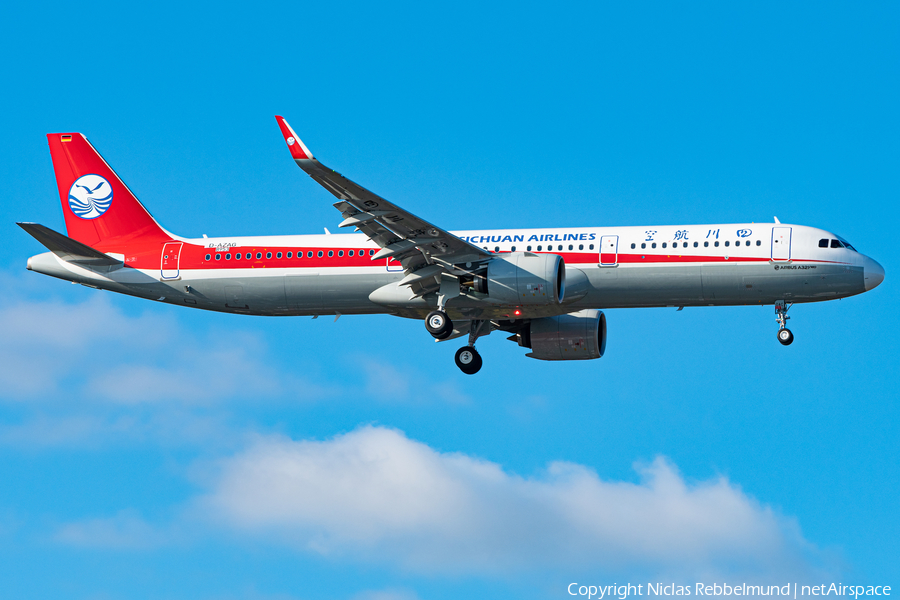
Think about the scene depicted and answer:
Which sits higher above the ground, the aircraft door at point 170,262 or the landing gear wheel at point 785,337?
the aircraft door at point 170,262

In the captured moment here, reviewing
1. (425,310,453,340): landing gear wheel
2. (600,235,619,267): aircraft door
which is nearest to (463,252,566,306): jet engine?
(600,235,619,267): aircraft door

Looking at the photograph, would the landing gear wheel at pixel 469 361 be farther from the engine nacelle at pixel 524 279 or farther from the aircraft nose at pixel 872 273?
the aircraft nose at pixel 872 273

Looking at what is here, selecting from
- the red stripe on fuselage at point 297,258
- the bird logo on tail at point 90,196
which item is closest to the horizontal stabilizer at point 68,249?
the red stripe on fuselage at point 297,258

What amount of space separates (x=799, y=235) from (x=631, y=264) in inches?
245

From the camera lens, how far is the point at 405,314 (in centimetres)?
4578

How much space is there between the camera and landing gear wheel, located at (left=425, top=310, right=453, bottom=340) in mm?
43344

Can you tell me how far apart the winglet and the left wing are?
139 centimetres

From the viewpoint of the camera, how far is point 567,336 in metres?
48.5

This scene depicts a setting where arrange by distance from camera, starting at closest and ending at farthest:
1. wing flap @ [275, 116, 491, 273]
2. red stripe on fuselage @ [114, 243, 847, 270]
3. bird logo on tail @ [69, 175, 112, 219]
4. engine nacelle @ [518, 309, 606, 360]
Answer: wing flap @ [275, 116, 491, 273] → red stripe on fuselage @ [114, 243, 847, 270] → engine nacelle @ [518, 309, 606, 360] → bird logo on tail @ [69, 175, 112, 219]

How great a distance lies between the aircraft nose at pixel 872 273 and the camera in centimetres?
Answer: 4166

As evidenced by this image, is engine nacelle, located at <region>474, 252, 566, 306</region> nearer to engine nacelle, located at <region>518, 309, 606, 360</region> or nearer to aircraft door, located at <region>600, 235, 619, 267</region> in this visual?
aircraft door, located at <region>600, 235, 619, 267</region>

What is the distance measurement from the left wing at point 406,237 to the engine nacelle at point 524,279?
31.0 inches

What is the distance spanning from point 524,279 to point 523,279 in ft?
0.15

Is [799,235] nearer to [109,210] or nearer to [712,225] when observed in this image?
[712,225]
